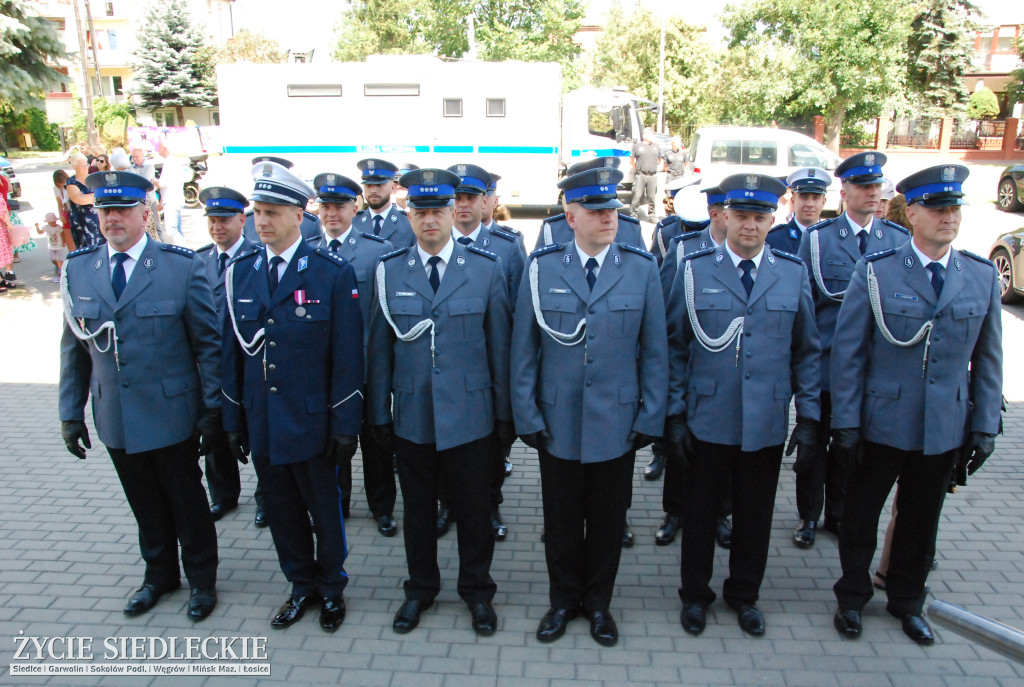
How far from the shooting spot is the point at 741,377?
3518 mm

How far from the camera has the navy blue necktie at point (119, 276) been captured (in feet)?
12.0

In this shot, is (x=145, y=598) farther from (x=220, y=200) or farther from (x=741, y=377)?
(x=741, y=377)

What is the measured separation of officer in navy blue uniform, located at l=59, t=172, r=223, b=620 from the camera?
362cm

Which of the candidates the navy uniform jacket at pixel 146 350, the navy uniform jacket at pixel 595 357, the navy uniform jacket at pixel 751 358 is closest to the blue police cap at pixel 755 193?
the navy uniform jacket at pixel 751 358

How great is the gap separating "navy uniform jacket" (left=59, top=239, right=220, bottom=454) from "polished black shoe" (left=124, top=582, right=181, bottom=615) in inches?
31.6

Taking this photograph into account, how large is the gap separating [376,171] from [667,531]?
315 centimetres

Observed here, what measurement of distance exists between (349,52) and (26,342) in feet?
115

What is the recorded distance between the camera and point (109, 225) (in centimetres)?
363

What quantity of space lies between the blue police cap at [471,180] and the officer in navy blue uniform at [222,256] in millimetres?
1334

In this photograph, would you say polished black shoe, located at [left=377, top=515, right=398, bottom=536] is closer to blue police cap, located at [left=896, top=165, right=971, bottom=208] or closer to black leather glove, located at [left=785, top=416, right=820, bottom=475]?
black leather glove, located at [left=785, top=416, right=820, bottom=475]

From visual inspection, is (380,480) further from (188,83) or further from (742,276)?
(188,83)

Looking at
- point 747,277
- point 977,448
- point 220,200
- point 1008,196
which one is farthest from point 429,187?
point 1008,196

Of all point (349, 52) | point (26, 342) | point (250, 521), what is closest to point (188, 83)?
point (349, 52)

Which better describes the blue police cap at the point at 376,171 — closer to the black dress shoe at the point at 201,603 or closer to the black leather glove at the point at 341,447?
the black leather glove at the point at 341,447
